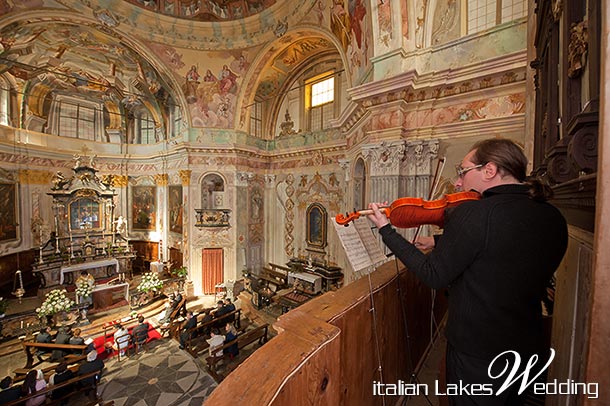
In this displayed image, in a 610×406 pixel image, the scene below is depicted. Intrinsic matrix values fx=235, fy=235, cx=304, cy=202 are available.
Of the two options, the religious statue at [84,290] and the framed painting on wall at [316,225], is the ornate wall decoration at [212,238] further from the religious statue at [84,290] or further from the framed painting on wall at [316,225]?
the religious statue at [84,290]

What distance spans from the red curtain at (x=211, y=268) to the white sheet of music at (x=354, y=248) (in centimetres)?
1073

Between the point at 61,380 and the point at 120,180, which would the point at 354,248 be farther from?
the point at 120,180

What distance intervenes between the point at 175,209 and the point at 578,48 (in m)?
13.6

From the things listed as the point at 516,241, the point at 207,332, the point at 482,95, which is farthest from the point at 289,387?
the point at 207,332

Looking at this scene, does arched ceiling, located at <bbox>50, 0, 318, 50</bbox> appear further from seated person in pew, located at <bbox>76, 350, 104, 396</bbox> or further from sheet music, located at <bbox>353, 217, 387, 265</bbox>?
seated person in pew, located at <bbox>76, 350, 104, 396</bbox>

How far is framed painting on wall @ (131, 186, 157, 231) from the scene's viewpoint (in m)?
14.0

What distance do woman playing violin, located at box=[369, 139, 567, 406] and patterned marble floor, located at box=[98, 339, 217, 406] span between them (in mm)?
6209

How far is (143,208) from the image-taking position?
1412 centimetres

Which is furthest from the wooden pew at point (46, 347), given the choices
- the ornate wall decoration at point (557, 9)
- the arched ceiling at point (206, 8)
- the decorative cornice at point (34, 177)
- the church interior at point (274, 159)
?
the arched ceiling at point (206, 8)

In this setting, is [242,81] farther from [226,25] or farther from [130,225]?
[130,225]

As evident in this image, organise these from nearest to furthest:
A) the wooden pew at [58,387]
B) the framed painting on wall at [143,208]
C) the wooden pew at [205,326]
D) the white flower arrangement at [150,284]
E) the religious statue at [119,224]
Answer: the wooden pew at [58,387], the wooden pew at [205,326], the white flower arrangement at [150,284], the religious statue at [119,224], the framed painting on wall at [143,208]

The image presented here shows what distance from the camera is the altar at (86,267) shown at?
34.2ft

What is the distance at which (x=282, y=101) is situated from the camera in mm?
12289

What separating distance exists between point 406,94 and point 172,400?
8.35 metres
